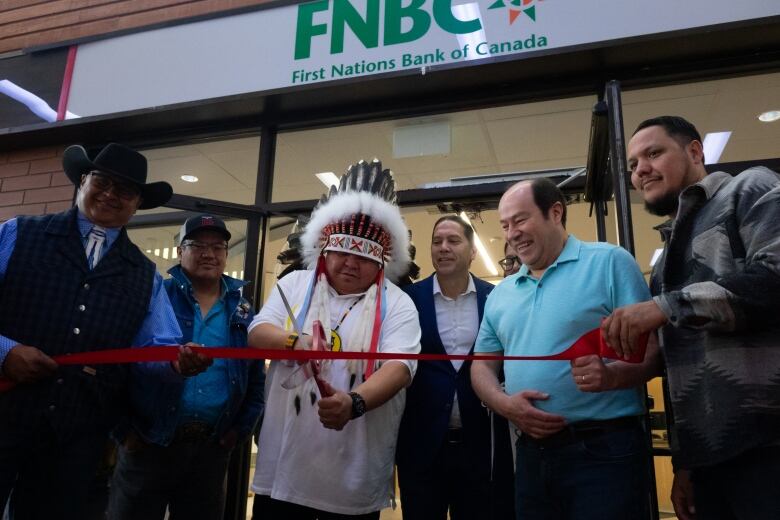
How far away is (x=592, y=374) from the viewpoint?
5.24 ft

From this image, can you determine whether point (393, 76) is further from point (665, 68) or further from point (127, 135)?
point (127, 135)

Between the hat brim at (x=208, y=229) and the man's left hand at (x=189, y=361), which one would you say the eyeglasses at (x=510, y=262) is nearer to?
the hat brim at (x=208, y=229)

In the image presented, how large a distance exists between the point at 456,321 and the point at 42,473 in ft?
5.67

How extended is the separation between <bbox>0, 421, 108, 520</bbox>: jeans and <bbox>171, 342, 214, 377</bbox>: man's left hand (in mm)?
454

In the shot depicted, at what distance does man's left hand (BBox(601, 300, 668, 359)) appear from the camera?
4.66 ft

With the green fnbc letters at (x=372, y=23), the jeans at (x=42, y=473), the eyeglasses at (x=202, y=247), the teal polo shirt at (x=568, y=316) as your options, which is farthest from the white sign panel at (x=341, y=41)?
the jeans at (x=42, y=473)

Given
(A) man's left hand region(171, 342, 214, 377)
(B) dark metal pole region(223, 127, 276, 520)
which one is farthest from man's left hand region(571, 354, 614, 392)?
(B) dark metal pole region(223, 127, 276, 520)

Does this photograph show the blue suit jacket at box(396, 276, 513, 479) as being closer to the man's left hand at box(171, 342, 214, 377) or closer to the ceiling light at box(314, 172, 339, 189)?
the man's left hand at box(171, 342, 214, 377)

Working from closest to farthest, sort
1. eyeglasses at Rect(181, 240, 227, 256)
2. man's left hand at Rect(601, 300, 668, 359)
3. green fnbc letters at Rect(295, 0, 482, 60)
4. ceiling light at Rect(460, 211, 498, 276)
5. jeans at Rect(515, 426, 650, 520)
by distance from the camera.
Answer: man's left hand at Rect(601, 300, 668, 359)
jeans at Rect(515, 426, 650, 520)
eyeglasses at Rect(181, 240, 227, 256)
green fnbc letters at Rect(295, 0, 482, 60)
ceiling light at Rect(460, 211, 498, 276)

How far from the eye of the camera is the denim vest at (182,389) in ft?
7.06

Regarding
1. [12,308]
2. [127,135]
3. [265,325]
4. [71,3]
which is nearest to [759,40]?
[265,325]

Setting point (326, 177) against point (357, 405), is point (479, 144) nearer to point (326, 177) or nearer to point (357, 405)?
point (326, 177)

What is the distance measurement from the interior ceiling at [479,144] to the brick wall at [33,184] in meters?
0.73

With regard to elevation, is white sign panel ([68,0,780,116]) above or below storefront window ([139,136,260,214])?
above
